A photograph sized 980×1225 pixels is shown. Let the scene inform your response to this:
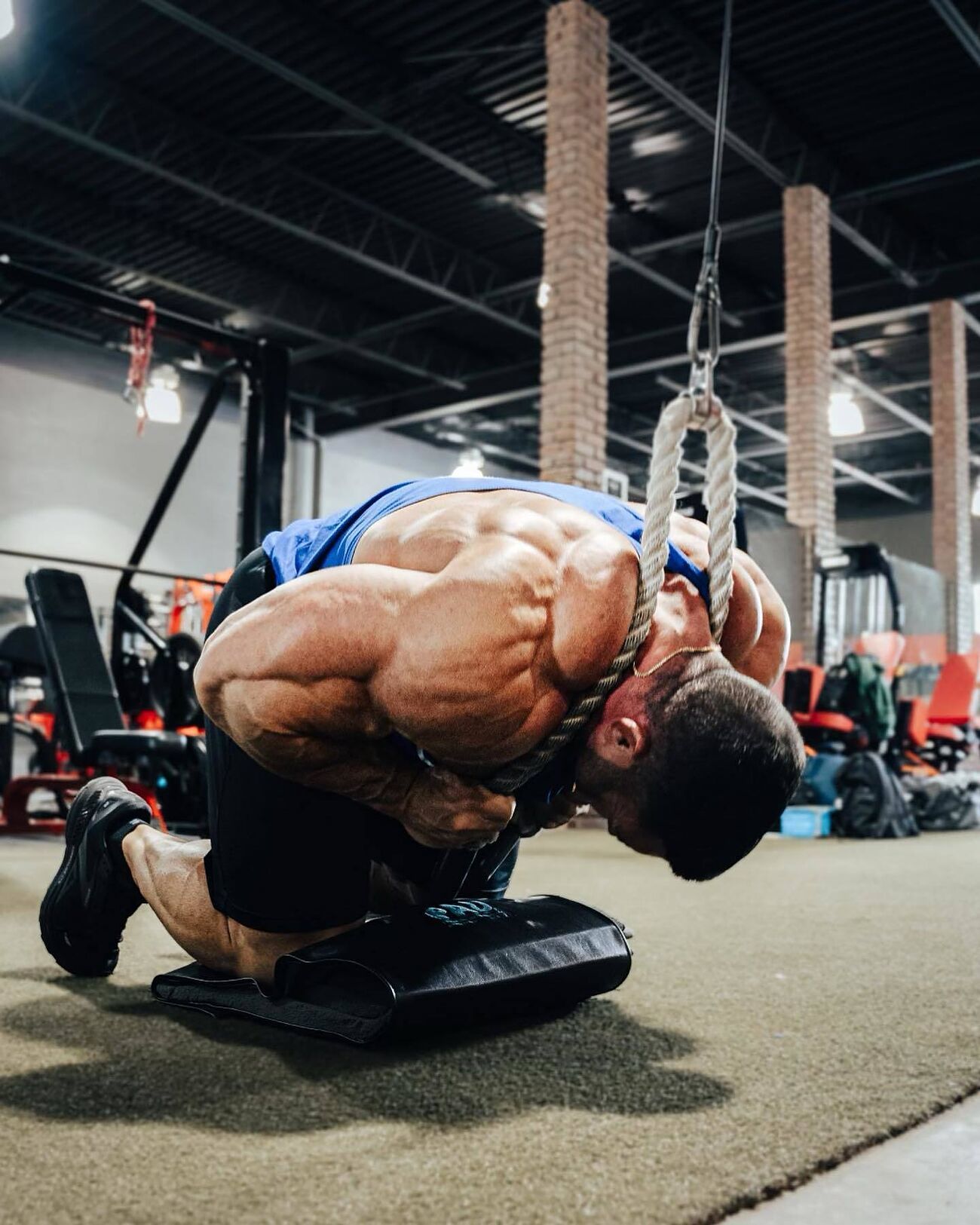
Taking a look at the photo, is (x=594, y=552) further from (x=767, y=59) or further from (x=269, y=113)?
(x=269, y=113)

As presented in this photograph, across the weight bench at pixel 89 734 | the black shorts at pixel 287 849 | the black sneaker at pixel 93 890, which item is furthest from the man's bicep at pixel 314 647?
the weight bench at pixel 89 734

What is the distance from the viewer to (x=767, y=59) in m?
7.77

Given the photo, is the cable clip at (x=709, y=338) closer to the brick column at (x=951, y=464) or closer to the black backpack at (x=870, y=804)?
the black backpack at (x=870, y=804)

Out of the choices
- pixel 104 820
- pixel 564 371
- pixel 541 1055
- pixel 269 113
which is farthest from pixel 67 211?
pixel 541 1055

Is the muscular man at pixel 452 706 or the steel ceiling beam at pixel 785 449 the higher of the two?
the steel ceiling beam at pixel 785 449

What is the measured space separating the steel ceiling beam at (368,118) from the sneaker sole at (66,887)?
667 cm

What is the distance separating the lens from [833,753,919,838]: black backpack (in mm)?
5277

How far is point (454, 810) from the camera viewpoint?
1331mm

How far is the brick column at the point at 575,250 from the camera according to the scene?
6.38 m

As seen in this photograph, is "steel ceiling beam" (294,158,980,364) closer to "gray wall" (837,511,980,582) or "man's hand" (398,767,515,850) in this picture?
"man's hand" (398,767,515,850)

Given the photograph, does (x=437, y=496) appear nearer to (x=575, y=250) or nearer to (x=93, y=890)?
(x=93, y=890)

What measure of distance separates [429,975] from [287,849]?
0.27 metres

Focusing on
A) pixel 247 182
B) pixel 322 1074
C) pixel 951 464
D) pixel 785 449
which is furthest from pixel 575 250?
pixel 785 449

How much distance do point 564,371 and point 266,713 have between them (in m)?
5.44
